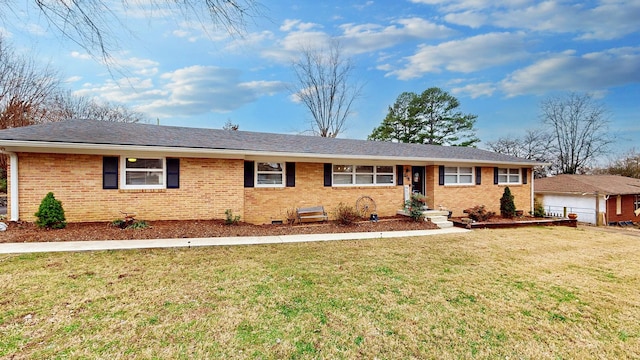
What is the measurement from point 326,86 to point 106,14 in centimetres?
2195

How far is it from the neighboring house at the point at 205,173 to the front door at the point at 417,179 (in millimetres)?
49

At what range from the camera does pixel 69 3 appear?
9.49 feet

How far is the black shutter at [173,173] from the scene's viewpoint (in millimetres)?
8977

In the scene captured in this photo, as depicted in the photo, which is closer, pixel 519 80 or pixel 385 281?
pixel 385 281

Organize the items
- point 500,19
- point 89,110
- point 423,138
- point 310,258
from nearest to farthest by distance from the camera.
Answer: point 310,258, point 500,19, point 89,110, point 423,138

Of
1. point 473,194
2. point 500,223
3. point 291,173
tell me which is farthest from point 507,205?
point 291,173

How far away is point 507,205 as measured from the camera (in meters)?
13.4

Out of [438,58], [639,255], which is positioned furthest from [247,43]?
[438,58]

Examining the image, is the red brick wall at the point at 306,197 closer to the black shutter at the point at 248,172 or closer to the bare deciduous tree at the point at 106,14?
the black shutter at the point at 248,172

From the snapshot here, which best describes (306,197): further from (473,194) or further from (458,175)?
(473,194)

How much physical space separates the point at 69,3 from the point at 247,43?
6.18 ft

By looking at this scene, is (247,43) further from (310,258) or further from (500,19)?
(500,19)

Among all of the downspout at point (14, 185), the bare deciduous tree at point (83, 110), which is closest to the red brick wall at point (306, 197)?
the downspout at point (14, 185)

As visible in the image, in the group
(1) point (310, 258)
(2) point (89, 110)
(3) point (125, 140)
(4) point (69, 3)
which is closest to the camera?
(4) point (69, 3)
